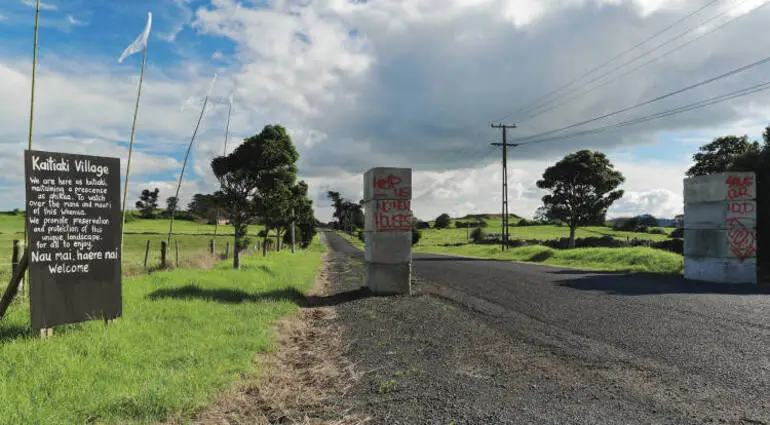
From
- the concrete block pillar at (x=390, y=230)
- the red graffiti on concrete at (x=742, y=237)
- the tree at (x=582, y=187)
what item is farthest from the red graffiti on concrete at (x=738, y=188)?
the tree at (x=582, y=187)

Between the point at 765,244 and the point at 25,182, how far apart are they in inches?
894

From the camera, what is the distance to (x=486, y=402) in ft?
16.0

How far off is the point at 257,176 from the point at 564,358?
51.7 feet

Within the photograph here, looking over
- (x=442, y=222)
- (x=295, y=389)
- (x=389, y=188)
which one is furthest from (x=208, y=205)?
(x=442, y=222)

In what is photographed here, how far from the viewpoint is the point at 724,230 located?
16.0 m

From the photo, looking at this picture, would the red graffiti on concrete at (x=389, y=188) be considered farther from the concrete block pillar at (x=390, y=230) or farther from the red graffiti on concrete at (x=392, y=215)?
the red graffiti on concrete at (x=392, y=215)

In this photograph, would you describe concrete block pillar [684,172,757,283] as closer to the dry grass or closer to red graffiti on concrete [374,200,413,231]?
red graffiti on concrete [374,200,413,231]

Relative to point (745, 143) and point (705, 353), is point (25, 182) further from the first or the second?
point (745, 143)

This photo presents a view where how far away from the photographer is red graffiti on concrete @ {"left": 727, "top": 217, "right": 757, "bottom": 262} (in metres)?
15.7

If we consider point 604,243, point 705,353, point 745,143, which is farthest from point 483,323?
point 745,143

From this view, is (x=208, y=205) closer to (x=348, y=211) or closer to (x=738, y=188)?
(x=738, y=188)

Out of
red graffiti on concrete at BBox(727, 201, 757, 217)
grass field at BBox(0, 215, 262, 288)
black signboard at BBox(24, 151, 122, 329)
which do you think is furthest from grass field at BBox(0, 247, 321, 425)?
red graffiti on concrete at BBox(727, 201, 757, 217)

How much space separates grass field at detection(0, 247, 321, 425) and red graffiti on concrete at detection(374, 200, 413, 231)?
4.84m

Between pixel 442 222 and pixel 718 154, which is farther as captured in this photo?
pixel 442 222
